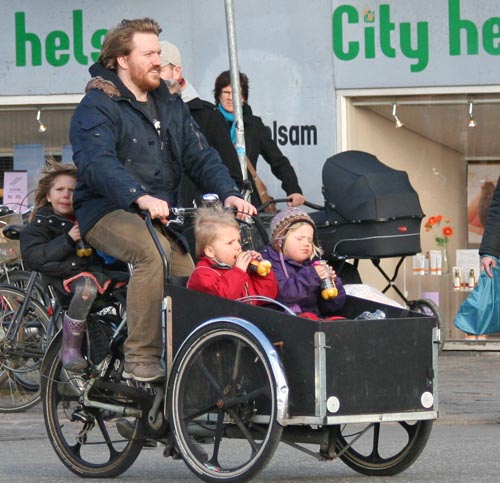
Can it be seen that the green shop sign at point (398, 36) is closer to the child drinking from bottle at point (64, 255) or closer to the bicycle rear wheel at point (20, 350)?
the bicycle rear wheel at point (20, 350)

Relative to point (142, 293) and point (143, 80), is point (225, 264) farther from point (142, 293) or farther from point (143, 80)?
point (143, 80)

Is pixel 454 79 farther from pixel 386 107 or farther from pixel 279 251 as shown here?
pixel 279 251

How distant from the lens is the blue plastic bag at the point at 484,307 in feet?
31.1

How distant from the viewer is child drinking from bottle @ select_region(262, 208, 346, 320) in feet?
22.2

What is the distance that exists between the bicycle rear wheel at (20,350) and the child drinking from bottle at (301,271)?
327 cm

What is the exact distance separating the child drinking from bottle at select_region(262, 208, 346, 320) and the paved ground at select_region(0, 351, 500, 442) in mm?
2698

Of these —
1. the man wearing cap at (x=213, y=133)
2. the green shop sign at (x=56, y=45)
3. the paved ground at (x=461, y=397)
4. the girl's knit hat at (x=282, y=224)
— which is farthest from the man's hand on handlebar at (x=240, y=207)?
the green shop sign at (x=56, y=45)

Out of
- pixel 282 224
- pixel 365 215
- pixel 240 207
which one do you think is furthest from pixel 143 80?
pixel 365 215

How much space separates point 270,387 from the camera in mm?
5977

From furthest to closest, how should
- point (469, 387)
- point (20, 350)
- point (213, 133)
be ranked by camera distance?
point (469, 387)
point (213, 133)
point (20, 350)

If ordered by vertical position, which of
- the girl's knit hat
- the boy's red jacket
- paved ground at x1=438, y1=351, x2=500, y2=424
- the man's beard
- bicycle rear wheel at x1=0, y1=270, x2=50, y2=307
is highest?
the man's beard

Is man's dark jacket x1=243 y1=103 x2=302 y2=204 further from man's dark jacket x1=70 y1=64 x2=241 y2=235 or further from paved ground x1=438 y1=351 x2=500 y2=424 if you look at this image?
man's dark jacket x1=70 y1=64 x2=241 y2=235

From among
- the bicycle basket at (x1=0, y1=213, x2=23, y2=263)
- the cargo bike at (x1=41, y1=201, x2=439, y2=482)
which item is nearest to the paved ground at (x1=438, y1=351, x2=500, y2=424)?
the cargo bike at (x1=41, y1=201, x2=439, y2=482)

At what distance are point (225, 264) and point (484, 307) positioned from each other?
3294mm
